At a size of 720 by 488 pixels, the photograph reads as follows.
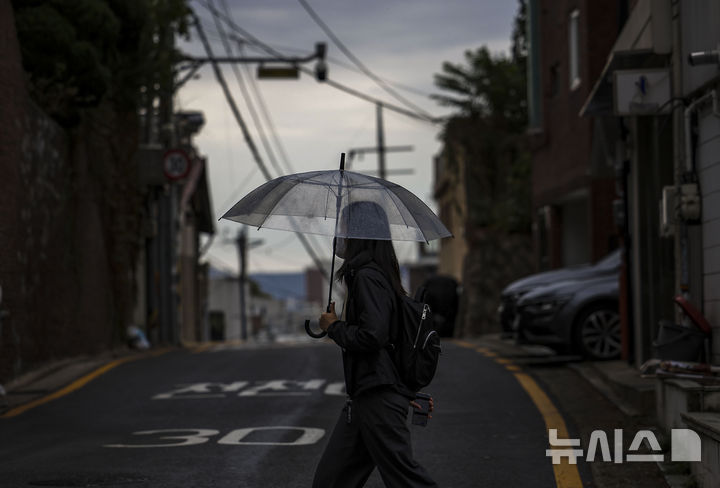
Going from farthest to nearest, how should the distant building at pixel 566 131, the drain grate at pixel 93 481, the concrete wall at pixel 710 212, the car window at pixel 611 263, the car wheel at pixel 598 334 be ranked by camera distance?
1. the distant building at pixel 566 131
2. the car window at pixel 611 263
3. the car wheel at pixel 598 334
4. the concrete wall at pixel 710 212
5. the drain grate at pixel 93 481

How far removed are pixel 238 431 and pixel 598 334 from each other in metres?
6.30

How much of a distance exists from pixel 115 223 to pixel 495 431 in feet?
45.8

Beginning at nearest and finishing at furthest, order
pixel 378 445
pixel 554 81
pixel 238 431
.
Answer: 1. pixel 378 445
2. pixel 238 431
3. pixel 554 81

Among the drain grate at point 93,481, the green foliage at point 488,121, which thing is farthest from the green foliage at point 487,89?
the drain grate at point 93,481

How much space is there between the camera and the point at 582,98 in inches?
898

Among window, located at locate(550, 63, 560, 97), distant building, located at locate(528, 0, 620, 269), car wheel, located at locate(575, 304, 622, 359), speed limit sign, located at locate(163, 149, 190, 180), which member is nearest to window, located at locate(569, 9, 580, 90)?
distant building, located at locate(528, 0, 620, 269)

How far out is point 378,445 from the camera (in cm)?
555

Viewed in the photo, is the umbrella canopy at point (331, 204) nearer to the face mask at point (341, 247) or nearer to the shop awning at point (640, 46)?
the face mask at point (341, 247)

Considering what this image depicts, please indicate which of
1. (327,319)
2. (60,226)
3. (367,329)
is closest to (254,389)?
(60,226)

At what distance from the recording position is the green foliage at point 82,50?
17453 millimetres

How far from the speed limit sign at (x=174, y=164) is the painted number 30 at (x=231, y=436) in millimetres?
13767

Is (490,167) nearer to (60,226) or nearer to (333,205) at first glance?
(60,226)

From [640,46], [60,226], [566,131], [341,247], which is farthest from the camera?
[566,131]

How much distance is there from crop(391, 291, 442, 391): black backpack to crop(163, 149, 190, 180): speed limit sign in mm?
18470
